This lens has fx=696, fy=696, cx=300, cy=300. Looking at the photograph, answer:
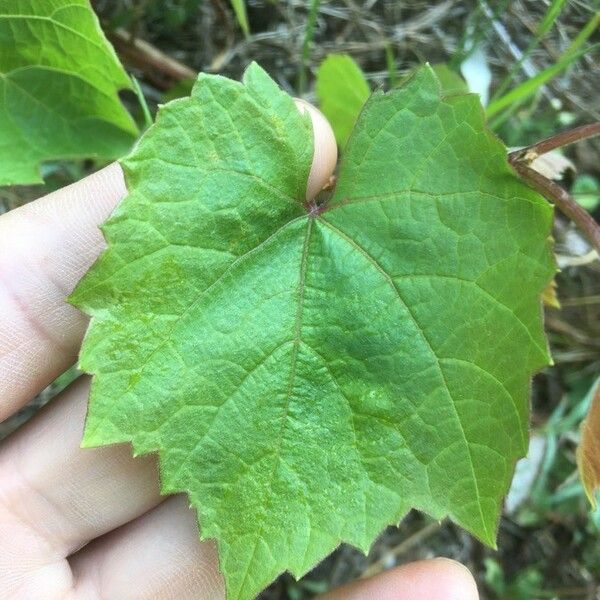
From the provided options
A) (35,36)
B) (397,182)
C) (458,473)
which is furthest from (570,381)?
(35,36)

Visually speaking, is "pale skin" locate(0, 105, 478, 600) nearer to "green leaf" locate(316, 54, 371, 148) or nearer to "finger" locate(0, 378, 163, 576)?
"finger" locate(0, 378, 163, 576)

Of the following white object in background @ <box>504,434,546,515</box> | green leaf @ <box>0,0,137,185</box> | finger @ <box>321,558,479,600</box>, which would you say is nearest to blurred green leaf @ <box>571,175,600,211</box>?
white object in background @ <box>504,434,546,515</box>

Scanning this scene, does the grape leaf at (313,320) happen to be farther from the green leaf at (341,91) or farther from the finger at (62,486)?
the green leaf at (341,91)

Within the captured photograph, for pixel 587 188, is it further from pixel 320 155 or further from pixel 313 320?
pixel 313 320

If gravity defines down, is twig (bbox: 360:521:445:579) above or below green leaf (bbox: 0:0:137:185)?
below

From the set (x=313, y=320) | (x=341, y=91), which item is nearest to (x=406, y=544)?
(x=313, y=320)
